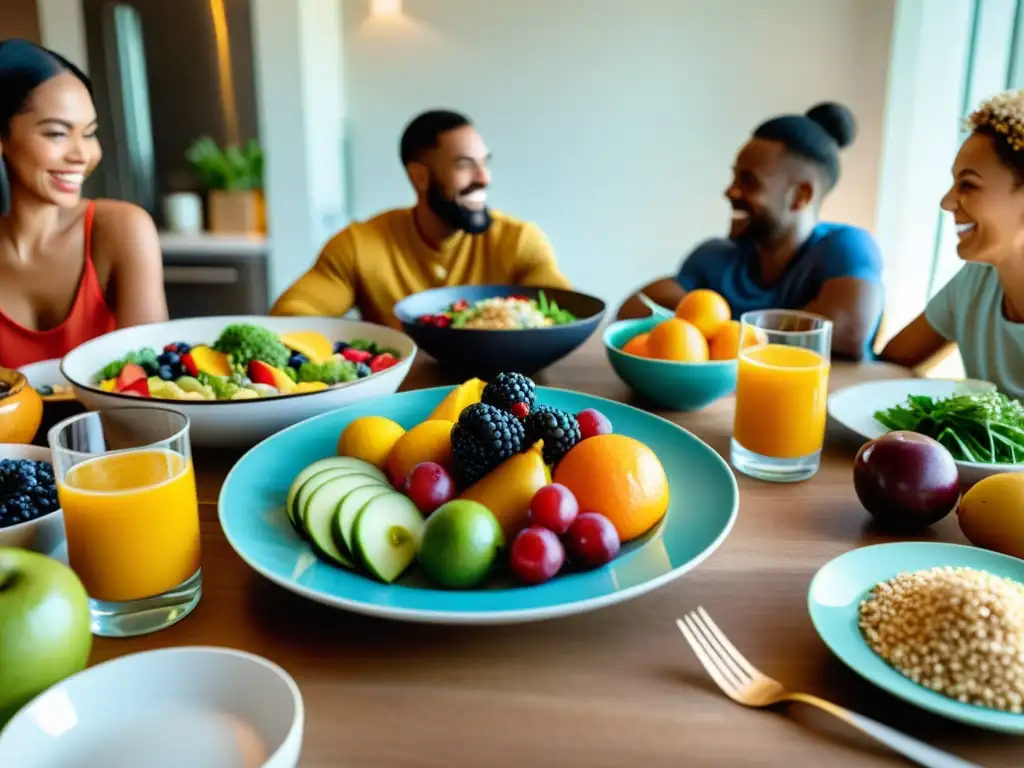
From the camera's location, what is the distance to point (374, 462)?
0.91 m

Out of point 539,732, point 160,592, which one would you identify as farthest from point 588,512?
point 160,592

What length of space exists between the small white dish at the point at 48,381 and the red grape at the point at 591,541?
877 millimetres

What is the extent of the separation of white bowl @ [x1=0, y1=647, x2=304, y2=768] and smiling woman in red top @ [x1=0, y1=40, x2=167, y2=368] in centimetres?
125

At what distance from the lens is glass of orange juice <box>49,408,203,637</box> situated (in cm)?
68

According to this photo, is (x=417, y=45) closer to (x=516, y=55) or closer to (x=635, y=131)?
(x=516, y=55)

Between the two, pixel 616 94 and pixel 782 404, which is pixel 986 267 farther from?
pixel 616 94

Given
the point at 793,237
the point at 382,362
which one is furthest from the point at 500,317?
the point at 793,237

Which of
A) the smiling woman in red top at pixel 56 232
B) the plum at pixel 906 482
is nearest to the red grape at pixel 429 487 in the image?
the plum at pixel 906 482

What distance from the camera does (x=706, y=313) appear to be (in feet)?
4.32

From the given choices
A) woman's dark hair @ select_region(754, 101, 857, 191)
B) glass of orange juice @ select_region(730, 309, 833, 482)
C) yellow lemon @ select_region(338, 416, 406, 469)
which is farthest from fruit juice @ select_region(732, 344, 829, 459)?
woman's dark hair @ select_region(754, 101, 857, 191)

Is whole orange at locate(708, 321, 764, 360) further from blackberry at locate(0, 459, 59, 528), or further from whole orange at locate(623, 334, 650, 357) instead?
blackberry at locate(0, 459, 59, 528)

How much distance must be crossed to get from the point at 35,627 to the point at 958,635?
66 cm

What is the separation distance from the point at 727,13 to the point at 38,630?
3.51m

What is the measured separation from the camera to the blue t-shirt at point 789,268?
198cm
